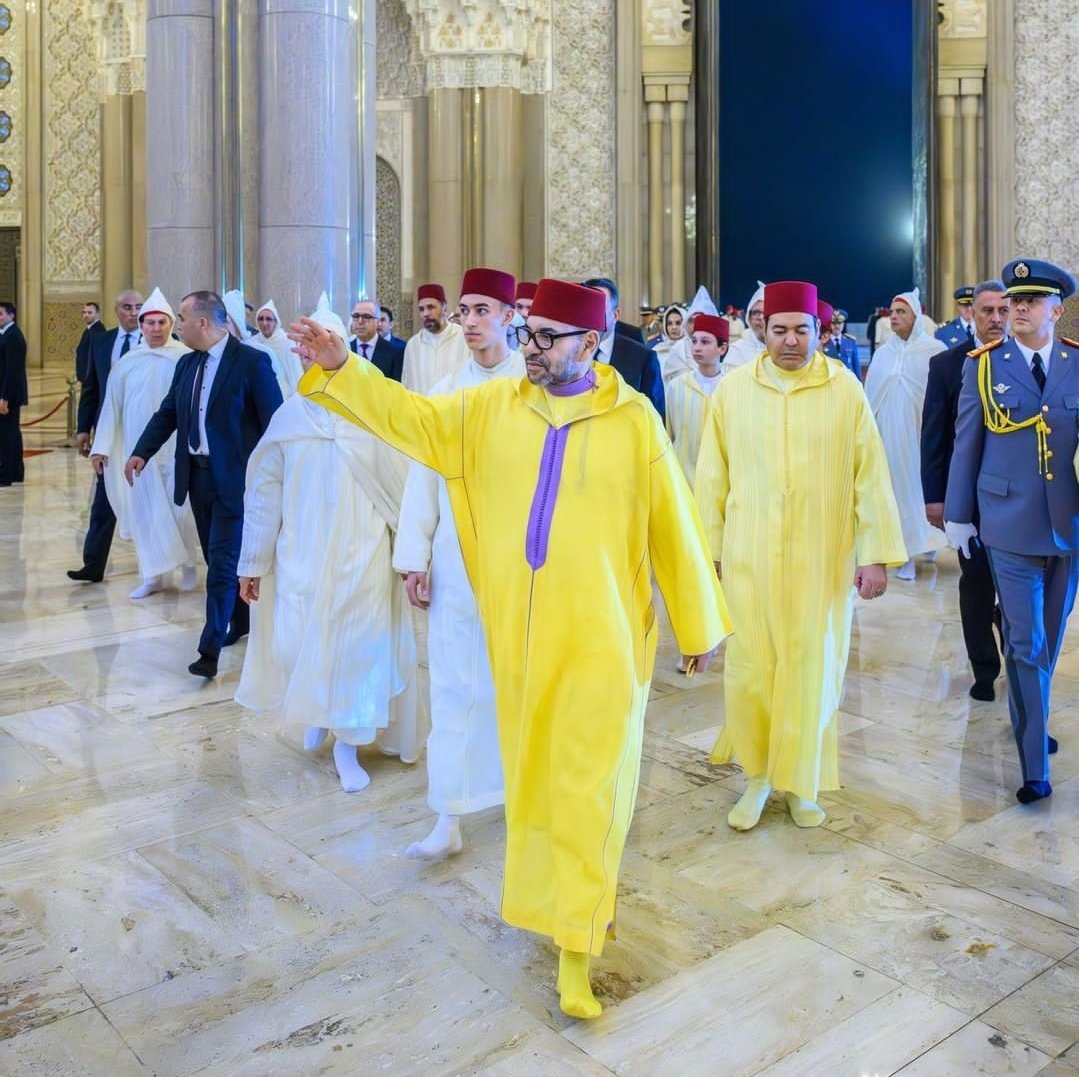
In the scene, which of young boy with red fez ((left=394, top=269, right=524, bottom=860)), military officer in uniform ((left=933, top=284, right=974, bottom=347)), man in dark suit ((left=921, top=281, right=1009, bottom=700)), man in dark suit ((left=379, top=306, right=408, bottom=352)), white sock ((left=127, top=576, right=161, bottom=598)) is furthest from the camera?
man in dark suit ((left=379, top=306, right=408, bottom=352))

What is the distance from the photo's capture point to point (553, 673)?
2.57 m

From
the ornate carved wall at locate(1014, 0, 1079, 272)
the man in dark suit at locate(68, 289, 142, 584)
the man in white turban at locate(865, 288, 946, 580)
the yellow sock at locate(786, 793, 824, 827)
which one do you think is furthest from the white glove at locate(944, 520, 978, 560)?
the ornate carved wall at locate(1014, 0, 1079, 272)

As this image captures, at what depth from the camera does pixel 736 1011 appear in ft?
8.34

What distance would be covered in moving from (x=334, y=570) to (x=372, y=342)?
4.04 meters

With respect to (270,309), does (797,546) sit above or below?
below

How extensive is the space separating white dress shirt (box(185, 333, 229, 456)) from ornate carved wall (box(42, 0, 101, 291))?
12.6m

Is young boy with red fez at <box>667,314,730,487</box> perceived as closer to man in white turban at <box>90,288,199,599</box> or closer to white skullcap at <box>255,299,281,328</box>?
white skullcap at <box>255,299,281,328</box>

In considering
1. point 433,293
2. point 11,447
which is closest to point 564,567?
point 433,293

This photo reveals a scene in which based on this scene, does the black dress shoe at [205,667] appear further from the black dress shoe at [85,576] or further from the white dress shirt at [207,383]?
the black dress shoe at [85,576]

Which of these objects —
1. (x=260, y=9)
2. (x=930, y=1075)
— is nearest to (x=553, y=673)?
(x=930, y=1075)

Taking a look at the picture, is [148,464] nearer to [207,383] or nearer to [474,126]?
[207,383]

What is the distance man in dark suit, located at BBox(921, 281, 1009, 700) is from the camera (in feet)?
15.6

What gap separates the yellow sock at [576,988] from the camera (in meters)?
2.50

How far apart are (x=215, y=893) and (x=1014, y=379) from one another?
8.88ft
